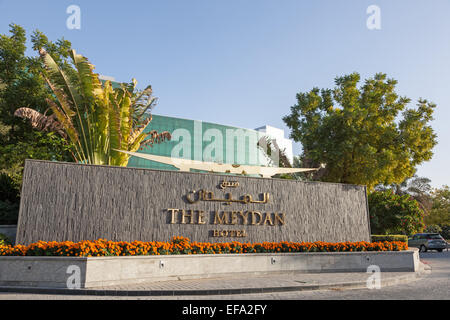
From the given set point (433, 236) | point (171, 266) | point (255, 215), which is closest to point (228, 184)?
point (255, 215)

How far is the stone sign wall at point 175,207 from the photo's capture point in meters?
11.9

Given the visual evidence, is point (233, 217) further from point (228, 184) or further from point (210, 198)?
point (228, 184)

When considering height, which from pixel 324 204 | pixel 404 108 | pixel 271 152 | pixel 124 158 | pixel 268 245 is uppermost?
pixel 404 108

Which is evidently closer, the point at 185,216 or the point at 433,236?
the point at 185,216

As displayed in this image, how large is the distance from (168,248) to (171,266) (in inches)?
26.5

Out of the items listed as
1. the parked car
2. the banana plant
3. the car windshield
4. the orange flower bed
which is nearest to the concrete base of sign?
the orange flower bed

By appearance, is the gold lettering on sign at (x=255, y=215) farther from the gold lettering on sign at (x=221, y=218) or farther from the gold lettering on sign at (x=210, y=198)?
the gold lettering on sign at (x=221, y=218)

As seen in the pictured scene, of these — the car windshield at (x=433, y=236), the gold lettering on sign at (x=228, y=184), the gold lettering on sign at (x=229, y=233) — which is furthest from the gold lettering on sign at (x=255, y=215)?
the car windshield at (x=433, y=236)

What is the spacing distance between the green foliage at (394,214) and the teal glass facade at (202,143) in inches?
1292

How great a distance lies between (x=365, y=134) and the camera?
2111cm
